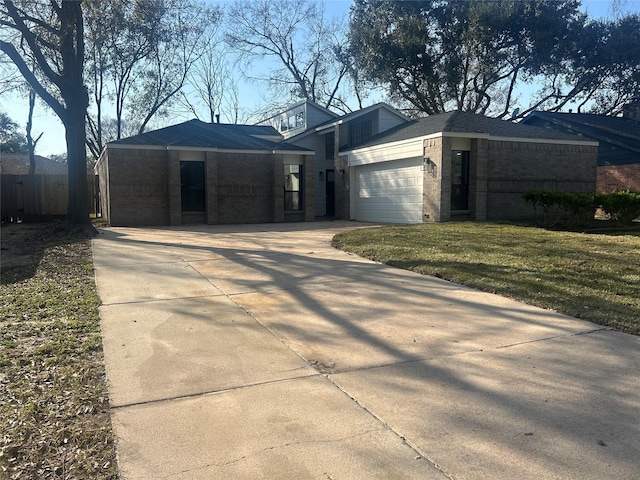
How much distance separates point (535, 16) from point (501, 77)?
14.0 ft

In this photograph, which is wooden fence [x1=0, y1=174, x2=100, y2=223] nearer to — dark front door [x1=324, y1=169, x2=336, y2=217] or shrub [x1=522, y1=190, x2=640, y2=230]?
dark front door [x1=324, y1=169, x2=336, y2=217]

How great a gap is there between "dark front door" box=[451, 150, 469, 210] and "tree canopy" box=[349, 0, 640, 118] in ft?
44.4

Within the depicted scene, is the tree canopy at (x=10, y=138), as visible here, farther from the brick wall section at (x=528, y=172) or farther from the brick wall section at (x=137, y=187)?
the brick wall section at (x=528, y=172)

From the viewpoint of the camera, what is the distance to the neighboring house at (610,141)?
23.1 metres

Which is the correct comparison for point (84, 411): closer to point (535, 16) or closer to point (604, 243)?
point (604, 243)

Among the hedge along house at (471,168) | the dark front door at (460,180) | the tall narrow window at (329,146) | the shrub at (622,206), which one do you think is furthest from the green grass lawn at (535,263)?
the tall narrow window at (329,146)

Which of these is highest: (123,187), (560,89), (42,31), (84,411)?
(560,89)

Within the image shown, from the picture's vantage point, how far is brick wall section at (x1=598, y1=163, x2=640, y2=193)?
2259 cm

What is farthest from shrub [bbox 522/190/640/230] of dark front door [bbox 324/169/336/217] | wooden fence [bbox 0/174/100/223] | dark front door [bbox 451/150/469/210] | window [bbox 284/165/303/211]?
wooden fence [bbox 0/174/100/223]

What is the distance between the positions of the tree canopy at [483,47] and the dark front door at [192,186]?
14.9 meters

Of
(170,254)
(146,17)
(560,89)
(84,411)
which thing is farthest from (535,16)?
(84,411)

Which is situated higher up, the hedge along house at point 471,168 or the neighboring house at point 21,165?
the neighboring house at point 21,165

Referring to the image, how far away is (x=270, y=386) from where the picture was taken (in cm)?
349

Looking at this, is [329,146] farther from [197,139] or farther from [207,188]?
[207,188]
